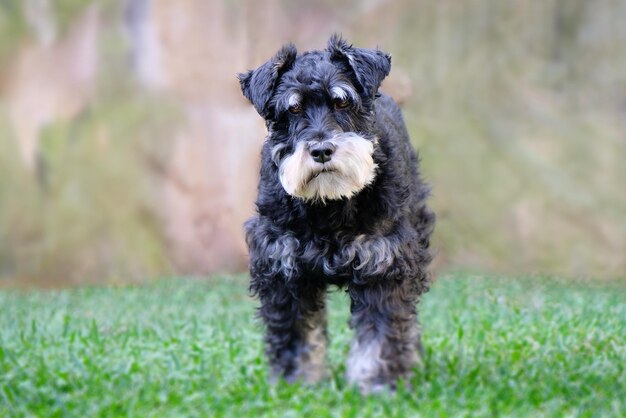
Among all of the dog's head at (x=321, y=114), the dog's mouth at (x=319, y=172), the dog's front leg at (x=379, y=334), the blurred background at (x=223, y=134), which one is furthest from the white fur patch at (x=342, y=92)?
the blurred background at (x=223, y=134)

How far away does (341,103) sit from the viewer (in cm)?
596

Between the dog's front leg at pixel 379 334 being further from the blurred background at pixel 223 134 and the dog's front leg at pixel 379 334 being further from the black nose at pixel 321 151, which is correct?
the blurred background at pixel 223 134

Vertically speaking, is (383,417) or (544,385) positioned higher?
(544,385)

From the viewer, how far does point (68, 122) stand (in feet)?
48.9

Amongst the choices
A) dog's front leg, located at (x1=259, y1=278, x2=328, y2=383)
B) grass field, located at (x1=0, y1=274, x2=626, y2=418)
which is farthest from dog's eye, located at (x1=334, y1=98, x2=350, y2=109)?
grass field, located at (x1=0, y1=274, x2=626, y2=418)

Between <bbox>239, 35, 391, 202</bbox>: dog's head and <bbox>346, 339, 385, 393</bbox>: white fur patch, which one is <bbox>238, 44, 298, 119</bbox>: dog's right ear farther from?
<bbox>346, 339, 385, 393</bbox>: white fur patch

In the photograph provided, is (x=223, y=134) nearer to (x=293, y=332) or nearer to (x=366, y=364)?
(x=293, y=332)

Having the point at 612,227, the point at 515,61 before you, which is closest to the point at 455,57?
the point at 515,61

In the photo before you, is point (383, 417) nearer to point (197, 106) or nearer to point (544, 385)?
point (544, 385)

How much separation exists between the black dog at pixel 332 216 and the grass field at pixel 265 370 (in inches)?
13.0

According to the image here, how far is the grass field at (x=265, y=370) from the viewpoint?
19.0 feet

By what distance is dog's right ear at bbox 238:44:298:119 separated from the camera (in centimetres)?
614

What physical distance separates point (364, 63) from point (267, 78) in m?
0.60

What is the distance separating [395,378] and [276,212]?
1236 millimetres
